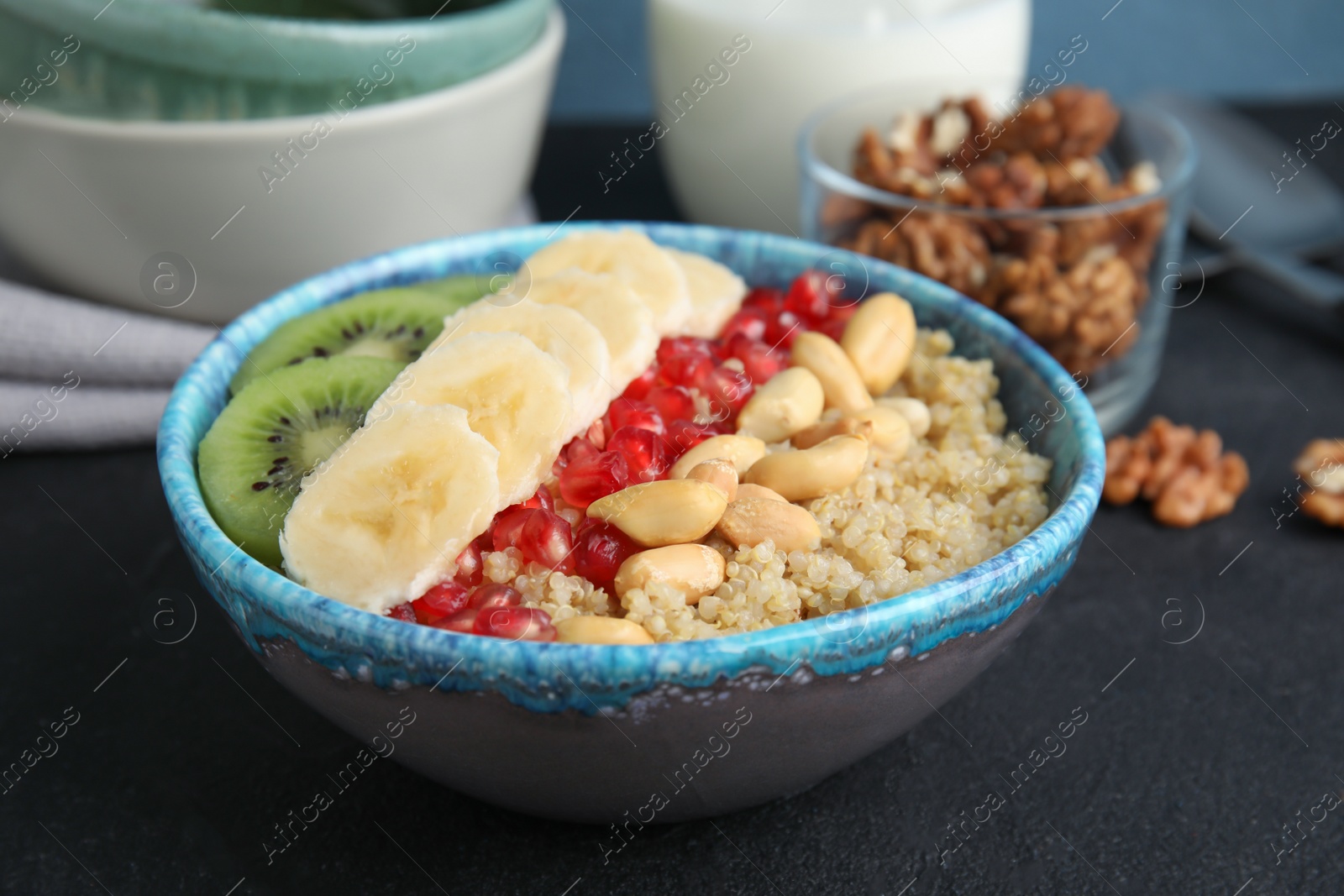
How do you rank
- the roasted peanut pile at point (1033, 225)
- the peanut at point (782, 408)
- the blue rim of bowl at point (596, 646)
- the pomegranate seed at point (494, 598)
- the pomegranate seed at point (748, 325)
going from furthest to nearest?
the roasted peanut pile at point (1033, 225), the pomegranate seed at point (748, 325), the peanut at point (782, 408), the pomegranate seed at point (494, 598), the blue rim of bowl at point (596, 646)

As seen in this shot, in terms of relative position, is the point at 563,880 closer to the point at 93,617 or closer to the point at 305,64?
the point at 93,617

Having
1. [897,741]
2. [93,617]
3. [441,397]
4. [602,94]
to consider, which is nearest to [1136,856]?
[897,741]

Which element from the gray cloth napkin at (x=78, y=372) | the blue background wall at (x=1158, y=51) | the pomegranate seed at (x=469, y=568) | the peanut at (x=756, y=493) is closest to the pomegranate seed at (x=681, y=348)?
the peanut at (x=756, y=493)

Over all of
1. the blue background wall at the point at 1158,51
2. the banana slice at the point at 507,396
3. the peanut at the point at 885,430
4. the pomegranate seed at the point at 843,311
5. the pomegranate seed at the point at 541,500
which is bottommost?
the blue background wall at the point at 1158,51

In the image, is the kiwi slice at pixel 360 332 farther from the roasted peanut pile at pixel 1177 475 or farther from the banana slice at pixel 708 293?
the roasted peanut pile at pixel 1177 475

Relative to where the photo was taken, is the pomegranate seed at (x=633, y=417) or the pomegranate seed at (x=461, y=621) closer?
the pomegranate seed at (x=461, y=621)

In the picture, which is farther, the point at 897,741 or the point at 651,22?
the point at 651,22

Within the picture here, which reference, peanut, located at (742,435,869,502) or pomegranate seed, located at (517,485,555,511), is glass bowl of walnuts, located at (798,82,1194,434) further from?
pomegranate seed, located at (517,485,555,511)

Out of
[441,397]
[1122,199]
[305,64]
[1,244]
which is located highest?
[305,64]
